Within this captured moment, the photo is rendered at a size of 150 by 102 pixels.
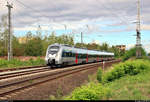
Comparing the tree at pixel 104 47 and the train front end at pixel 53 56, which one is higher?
the tree at pixel 104 47

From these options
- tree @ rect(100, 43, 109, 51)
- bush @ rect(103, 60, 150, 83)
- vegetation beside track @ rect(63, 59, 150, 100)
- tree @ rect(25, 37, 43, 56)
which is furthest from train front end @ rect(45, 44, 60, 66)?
tree @ rect(100, 43, 109, 51)

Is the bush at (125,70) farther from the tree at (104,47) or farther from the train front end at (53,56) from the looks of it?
the tree at (104,47)

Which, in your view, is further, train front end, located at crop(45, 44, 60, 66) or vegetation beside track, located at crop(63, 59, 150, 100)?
train front end, located at crop(45, 44, 60, 66)

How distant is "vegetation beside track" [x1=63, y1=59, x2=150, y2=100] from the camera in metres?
7.53

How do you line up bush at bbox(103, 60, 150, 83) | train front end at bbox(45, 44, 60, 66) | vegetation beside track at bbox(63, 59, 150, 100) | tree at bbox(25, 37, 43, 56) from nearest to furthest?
vegetation beside track at bbox(63, 59, 150, 100) → bush at bbox(103, 60, 150, 83) → train front end at bbox(45, 44, 60, 66) → tree at bbox(25, 37, 43, 56)

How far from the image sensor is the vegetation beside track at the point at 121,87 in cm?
753

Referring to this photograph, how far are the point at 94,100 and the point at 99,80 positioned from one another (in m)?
7.45

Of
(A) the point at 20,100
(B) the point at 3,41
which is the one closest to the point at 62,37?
(B) the point at 3,41

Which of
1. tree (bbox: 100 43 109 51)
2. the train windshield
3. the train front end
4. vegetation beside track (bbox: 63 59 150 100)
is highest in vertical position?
tree (bbox: 100 43 109 51)

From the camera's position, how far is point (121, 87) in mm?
9742

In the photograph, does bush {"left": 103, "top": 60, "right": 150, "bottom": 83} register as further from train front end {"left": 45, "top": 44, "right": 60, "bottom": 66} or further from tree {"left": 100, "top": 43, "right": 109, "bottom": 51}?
tree {"left": 100, "top": 43, "right": 109, "bottom": 51}

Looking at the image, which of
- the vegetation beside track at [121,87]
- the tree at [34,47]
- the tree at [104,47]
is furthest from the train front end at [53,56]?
the tree at [104,47]

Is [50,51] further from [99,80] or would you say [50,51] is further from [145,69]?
[145,69]

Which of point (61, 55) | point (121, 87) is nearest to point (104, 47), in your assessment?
point (61, 55)
